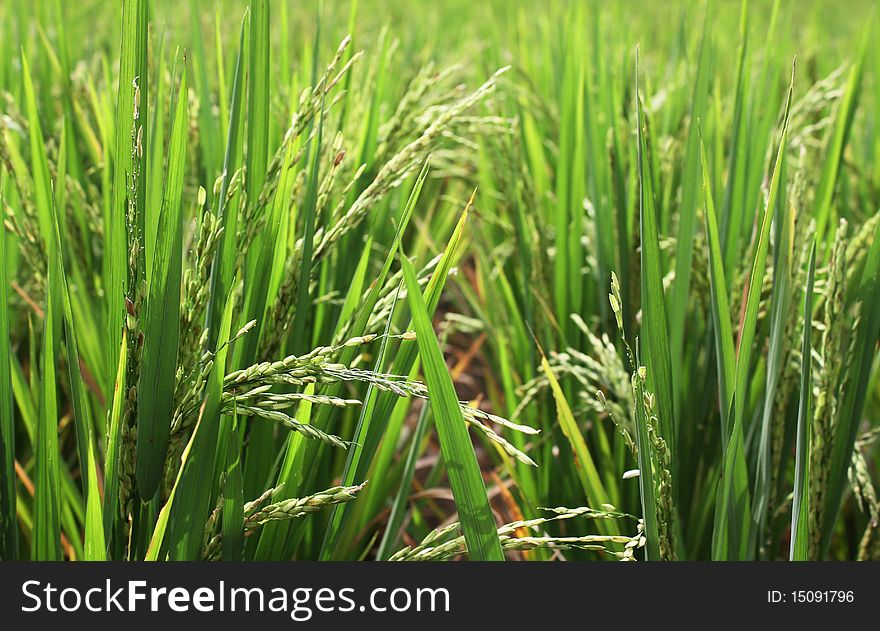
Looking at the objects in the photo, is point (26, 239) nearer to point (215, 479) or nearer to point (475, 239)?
point (215, 479)

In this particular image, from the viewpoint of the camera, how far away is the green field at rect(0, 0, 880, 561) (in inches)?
22.9

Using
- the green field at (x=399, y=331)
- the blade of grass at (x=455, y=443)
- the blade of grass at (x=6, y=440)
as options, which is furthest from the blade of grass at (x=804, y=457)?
the blade of grass at (x=6, y=440)

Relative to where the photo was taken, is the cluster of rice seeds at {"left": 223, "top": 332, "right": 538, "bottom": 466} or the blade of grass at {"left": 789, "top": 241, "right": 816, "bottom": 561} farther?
the blade of grass at {"left": 789, "top": 241, "right": 816, "bottom": 561}

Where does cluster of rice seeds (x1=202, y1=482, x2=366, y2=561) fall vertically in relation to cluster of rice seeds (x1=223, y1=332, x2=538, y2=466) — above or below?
below

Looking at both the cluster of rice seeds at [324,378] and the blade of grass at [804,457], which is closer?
the cluster of rice seeds at [324,378]

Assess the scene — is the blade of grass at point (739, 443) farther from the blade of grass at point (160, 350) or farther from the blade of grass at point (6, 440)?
the blade of grass at point (6, 440)

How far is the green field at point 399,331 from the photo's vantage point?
1.91 feet

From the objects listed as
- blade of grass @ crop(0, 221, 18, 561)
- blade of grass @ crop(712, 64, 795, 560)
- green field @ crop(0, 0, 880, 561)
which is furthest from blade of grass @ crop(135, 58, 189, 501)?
blade of grass @ crop(712, 64, 795, 560)

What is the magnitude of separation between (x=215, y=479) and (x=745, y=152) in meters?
0.76

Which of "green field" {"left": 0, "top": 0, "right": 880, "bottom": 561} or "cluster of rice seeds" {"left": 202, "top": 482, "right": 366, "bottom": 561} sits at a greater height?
"green field" {"left": 0, "top": 0, "right": 880, "bottom": 561}

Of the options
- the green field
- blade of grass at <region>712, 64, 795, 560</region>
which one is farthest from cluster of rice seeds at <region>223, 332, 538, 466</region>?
blade of grass at <region>712, 64, 795, 560</region>

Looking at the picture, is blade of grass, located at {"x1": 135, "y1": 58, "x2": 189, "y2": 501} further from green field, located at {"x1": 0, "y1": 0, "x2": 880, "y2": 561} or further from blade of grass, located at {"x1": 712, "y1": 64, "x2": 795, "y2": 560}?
blade of grass, located at {"x1": 712, "y1": 64, "x2": 795, "y2": 560}

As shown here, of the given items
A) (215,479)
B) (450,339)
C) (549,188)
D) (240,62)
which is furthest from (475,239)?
(215,479)

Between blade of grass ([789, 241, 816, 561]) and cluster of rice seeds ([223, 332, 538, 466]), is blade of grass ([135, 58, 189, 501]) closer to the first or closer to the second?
cluster of rice seeds ([223, 332, 538, 466])
